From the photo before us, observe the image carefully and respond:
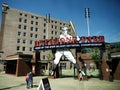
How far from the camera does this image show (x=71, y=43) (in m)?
31.2

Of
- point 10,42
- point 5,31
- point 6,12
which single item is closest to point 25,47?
point 10,42

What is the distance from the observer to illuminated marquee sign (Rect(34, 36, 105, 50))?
96.2 ft

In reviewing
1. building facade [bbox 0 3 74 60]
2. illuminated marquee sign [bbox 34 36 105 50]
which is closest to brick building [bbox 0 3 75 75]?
building facade [bbox 0 3 74 60]

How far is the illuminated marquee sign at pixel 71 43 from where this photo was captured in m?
29.3

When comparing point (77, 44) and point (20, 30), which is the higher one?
point (20, 30)

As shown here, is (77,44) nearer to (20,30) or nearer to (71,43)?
(71,43)

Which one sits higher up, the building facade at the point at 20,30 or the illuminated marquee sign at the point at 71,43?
the building facade at the point at 20,30

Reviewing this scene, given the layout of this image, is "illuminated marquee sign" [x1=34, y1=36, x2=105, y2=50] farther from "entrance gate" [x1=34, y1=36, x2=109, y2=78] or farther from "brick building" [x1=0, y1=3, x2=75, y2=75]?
"brick building" [x1=0, y1=3, x2=75, y2=75]

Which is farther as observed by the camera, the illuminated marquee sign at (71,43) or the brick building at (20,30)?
the brick building at (20,30)

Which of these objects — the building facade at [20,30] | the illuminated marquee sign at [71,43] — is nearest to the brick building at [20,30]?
the building facade at [20,30]

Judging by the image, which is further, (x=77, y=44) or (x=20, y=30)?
(x=20, y=30)

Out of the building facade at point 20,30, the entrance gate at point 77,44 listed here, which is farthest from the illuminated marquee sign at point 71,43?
the building facade at point 20,30

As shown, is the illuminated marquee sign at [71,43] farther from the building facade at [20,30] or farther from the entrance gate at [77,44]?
the building facade at [20,30]

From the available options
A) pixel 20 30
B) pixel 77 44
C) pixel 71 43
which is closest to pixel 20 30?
pixel 20 30
